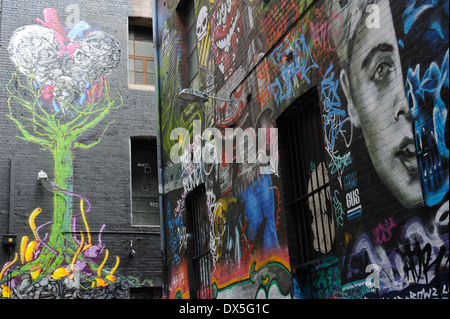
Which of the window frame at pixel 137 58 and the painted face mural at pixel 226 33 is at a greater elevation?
the window frame at pixel 137 58

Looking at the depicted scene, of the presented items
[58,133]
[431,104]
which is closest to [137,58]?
[58,133]

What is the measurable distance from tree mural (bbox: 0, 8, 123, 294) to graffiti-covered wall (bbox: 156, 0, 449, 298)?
405cm

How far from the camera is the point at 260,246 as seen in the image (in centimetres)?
858

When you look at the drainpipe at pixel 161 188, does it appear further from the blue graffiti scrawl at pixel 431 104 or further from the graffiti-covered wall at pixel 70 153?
the blue graffiti scrawl at pixel 431 104

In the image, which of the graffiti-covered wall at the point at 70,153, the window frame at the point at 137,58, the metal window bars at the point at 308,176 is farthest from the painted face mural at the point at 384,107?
the window frame at the point at 137,58

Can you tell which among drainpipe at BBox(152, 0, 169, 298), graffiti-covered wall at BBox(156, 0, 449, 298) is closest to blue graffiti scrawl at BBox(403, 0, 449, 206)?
graffiti-covered wall at BBox(156, 0, 449, 298)

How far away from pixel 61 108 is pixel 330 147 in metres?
10.7

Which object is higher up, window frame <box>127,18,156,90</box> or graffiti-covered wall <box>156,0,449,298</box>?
window frame <box>127,18,156,90</box>

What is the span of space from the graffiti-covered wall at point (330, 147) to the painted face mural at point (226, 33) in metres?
0.04

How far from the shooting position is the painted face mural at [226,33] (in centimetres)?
984

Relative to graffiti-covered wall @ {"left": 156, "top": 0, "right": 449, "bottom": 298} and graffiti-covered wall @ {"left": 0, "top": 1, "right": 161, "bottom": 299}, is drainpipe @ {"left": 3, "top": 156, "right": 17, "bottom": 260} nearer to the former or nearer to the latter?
graffiti-covered wall @ {"left": 0, "top": 1, "right": 161, "bottom": 299}

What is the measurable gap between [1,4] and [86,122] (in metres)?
4.05

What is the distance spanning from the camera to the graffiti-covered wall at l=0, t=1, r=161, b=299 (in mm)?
14586

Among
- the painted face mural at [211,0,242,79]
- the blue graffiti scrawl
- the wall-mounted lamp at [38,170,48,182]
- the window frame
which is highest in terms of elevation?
the window frame
